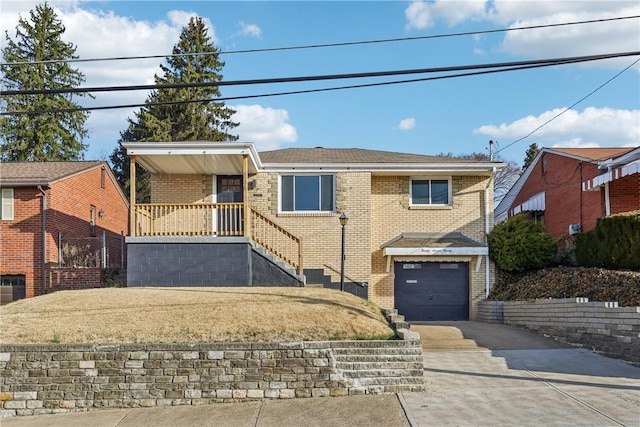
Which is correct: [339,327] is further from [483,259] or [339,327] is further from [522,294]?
[483,259]

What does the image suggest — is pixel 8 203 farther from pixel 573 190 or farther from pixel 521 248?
pixel 573 190

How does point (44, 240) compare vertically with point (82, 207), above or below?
below

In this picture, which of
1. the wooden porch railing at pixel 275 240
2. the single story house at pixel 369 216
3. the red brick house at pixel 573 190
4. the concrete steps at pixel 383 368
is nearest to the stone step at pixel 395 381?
the concrete steps at pixel 383 368

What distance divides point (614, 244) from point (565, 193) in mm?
7614

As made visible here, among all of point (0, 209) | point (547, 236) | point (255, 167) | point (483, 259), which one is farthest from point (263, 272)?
point (0, 209)

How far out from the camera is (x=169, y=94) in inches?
Answer: 1577

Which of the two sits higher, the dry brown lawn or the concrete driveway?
the dry brown lawn

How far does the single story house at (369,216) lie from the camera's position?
17.9 m

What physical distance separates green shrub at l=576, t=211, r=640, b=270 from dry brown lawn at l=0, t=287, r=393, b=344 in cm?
651

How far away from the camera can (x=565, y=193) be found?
72.1 ft

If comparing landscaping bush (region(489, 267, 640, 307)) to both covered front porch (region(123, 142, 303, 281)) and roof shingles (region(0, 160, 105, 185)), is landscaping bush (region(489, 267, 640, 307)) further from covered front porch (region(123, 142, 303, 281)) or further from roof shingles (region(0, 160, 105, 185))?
roof shingles (region(0, 160, 105, 185))

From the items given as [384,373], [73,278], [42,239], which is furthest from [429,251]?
[42,239]

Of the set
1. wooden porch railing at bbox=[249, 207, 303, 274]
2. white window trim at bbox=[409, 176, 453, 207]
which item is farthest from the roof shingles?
white window trim at bbox=[409, 176, 453, 207]

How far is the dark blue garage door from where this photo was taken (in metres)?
18.5
